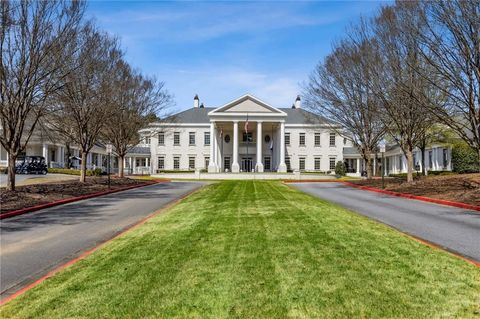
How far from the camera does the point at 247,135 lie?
60.9m

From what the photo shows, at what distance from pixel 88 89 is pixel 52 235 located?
1766 centimetres

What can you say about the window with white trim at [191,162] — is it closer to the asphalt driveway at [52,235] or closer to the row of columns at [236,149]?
the row of columns at [236,149]

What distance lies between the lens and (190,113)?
258ft

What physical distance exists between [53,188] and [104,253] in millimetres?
17342

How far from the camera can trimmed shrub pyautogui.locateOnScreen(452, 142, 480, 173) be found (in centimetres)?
3997

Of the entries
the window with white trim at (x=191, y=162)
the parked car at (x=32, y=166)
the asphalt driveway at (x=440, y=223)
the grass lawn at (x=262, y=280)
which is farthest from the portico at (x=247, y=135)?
the grass lawn at (x=262, y=280)

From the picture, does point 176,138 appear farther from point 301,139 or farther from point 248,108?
point 301,139

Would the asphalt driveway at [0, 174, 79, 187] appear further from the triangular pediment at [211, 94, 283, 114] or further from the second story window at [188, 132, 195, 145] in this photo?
the second story window at [188, 132, 195, 145]

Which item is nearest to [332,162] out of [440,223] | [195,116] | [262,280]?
[195,116]

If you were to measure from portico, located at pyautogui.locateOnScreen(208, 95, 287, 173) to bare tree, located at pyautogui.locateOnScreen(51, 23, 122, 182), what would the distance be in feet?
103

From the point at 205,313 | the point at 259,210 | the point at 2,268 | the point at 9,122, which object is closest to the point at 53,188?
the point at 9,122

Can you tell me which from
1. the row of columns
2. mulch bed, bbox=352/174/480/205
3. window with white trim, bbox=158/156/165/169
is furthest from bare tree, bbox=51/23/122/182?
window with white trim, bbox=158/156/165/169

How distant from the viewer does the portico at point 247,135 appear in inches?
2574

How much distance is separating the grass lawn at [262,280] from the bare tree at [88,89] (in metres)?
17.7
